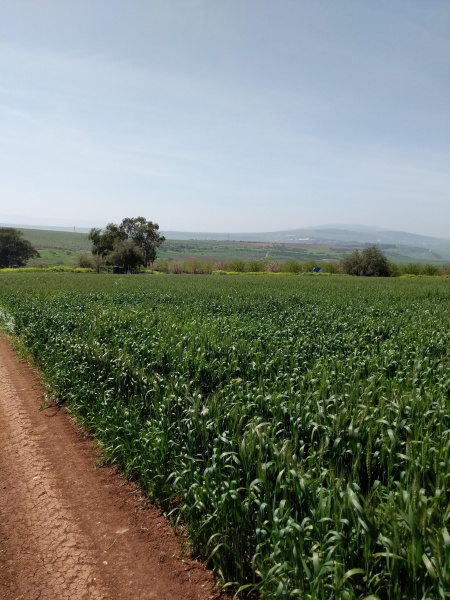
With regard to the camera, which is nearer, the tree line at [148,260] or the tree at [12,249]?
the tree line at [148,260]

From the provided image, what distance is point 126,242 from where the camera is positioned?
3885 inches

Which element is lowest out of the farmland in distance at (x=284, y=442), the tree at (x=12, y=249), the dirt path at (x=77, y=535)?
the dirt path at (x=77, y=535)

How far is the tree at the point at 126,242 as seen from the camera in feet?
310

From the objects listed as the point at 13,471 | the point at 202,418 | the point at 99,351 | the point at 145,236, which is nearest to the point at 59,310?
the point at 99,351

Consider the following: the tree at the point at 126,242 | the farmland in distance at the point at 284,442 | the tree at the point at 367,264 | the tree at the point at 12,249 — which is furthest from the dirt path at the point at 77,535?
the tree at the point at 12,249

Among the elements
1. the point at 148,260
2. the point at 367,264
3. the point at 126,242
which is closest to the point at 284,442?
the point at 367,264

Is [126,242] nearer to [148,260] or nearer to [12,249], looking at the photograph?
[148,260]

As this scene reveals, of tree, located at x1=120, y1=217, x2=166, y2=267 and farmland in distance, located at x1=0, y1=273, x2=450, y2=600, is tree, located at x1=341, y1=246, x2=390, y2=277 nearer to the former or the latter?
tree, located at x1=120, y1=217, x2=166, y2=267

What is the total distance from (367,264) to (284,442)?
8455 cm

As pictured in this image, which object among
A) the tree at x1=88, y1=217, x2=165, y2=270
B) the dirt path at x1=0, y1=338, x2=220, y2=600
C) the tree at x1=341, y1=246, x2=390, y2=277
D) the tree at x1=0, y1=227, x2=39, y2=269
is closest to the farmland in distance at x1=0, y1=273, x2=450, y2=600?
the dirt path at x1=0, y1=338, x2=220, y2=600

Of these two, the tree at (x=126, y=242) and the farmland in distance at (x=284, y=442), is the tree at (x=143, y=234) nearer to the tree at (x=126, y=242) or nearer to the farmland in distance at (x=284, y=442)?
the tree at (x=126, y=242)

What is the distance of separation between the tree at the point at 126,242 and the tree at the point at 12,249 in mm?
16662

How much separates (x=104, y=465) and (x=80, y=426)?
179 centimetres

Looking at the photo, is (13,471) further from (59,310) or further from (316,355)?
(59,310)
